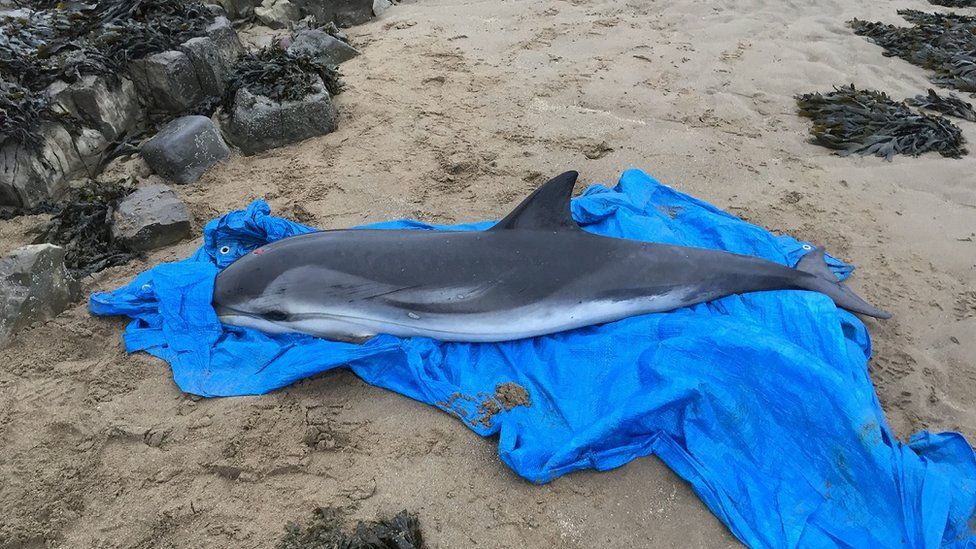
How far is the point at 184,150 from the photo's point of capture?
5.69 m

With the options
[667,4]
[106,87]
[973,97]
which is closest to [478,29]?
[667,4]

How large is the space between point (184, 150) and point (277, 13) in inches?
156

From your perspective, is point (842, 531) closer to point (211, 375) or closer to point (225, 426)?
point (225, 426)

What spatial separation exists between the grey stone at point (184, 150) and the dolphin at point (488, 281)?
2306 millimetres

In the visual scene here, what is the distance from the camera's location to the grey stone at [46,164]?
5.25 meters

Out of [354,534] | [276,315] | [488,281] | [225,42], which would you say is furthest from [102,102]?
[354,534]

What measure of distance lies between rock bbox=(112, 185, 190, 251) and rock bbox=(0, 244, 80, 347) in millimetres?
584

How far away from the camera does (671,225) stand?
15.4 ft

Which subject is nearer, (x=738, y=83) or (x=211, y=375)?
(x=211, y=375)

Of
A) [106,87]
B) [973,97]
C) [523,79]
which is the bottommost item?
[973,97]

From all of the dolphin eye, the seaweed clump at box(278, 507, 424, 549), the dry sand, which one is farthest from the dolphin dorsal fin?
the seaweed clump at box(278, 507, 424, 549)

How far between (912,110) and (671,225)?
3.77 meters

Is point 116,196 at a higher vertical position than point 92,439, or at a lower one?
higher

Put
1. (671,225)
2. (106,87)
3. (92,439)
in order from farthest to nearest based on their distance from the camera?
(106,87), (671,225), (92,439)
